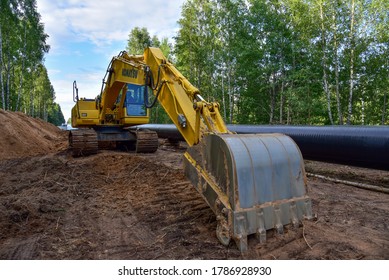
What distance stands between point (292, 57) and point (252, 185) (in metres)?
16.6

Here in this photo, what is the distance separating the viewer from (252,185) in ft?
8.77

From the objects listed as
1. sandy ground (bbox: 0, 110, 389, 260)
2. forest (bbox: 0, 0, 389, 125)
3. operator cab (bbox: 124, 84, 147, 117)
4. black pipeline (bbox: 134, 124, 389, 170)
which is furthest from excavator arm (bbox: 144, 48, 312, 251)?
forest (bbox: 0, 0, 389, 125)

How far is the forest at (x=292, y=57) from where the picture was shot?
48.1 feet

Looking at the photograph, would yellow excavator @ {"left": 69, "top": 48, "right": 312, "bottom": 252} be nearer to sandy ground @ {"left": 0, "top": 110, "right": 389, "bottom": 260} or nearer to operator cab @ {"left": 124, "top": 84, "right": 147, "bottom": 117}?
sandy ground @ {"left": 0, "top": 110, "right": 389, "bottom": 260}

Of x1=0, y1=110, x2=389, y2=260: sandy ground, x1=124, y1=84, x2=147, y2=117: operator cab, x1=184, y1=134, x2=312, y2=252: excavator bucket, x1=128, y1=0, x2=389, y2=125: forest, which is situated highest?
x1=128, y1=0, x2=389, y2=125: forest

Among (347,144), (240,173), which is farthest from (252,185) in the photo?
(347,144)

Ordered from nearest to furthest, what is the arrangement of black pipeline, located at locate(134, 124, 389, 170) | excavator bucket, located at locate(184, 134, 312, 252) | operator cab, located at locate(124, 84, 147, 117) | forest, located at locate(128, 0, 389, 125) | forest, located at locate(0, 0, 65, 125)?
excavator bucket, located at locate(184, 134, 312, 252)
black pipeline, located at locate(134, 124, 389, 170)
operator cab, located at locate(124, 84, 147, 117)
forest, located at locate(128, 0, 389, 125)
forest, located at locate(0, 0, 65, 125)

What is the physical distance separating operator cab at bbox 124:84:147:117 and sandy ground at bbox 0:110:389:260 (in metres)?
2.80

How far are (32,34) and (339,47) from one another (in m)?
20.7

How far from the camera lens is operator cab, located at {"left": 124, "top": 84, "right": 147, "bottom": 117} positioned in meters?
8.38

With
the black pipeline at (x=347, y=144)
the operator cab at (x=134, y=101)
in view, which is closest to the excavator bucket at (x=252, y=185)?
the black pipeline at (x=347, y=144)

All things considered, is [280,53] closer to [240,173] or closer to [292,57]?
[292,57]

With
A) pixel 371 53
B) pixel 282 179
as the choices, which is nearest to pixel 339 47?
pixel 371 53

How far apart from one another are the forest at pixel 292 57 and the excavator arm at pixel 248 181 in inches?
527
